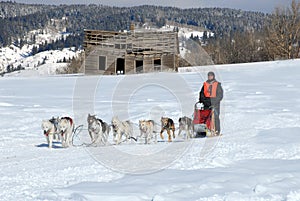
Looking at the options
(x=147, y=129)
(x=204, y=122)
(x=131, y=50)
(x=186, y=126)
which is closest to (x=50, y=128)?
(x=147, y=129)

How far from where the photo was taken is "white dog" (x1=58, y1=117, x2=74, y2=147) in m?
8.95

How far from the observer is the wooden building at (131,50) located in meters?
34.8

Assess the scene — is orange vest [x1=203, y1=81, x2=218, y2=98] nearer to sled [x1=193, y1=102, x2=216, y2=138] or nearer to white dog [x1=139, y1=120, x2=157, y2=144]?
sled [x1=193, y1=102, x2=216, y2=138]

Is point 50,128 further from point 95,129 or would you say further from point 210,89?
point 210,89

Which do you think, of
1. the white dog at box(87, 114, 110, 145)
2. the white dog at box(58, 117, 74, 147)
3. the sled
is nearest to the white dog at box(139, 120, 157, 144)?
the white dog at box(87, 114, 110, 145)

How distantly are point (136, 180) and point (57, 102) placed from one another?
507 inches

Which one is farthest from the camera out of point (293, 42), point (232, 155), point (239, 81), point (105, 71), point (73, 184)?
point (293, 42)

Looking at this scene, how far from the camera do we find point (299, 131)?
9328 mm

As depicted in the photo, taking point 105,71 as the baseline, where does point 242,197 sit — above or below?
below

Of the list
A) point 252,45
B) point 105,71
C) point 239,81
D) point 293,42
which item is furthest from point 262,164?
point 252,45

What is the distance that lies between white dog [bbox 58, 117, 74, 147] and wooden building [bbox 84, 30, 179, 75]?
84.2 ft

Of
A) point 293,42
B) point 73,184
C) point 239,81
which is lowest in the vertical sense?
point 73,184

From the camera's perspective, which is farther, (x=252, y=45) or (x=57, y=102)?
(x=252, y=45)

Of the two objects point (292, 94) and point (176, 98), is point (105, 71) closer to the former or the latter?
point (176, 98)
